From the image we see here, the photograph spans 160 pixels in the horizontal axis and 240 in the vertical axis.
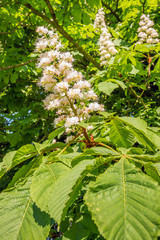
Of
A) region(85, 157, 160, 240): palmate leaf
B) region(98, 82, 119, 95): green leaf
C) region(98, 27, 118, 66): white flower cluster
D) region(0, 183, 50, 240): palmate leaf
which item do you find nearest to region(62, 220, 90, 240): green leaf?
region(0, 183, 50, 240): palmate leaf

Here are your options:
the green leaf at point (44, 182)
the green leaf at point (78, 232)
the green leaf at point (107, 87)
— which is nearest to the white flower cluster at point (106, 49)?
the green leaf at point (107, 87)

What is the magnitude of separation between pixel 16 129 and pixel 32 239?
2.51m

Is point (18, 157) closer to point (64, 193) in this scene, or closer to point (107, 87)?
point (64, 193)

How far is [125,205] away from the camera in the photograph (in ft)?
1.44

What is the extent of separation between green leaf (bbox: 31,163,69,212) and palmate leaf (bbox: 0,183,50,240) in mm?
56

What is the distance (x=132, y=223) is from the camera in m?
0.41

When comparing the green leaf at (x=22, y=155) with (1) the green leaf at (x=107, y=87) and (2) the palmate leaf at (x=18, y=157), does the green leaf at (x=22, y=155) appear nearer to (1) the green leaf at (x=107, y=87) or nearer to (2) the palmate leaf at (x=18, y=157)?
(2) the palmate leaf at (x=18, y=157)

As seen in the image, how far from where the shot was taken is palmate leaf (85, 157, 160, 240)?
40 centimetres

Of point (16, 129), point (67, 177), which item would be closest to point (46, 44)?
point (67, 177)

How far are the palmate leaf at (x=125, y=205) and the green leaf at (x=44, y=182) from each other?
192mm

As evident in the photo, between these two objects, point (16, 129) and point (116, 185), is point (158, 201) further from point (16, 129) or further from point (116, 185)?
point (16, 129)

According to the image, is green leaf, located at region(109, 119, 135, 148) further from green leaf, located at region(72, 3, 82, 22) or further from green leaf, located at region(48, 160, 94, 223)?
green leaf, located at region(72, 3, 82, 22)

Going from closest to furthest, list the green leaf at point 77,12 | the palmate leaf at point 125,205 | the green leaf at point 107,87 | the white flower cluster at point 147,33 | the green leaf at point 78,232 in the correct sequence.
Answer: the palmate leaf at point 125,205 → the green leaf at point 78,232 → the green leaf at point 107,87 → the green leaf at point 77,12 → the white flower cluster at point 147,33

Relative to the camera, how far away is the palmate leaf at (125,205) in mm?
397
